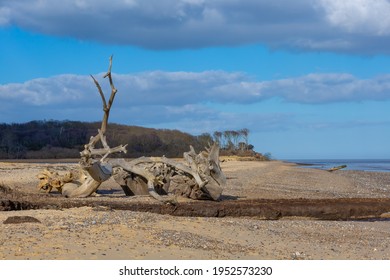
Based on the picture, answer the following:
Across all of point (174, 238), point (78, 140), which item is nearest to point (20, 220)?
point (174, 238)

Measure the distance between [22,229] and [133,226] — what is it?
184cm

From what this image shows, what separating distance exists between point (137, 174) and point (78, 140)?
2013 inches

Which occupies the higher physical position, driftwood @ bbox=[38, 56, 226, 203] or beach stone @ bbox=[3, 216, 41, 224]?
driftwood @ bbox=[38, 56, 226, 203]

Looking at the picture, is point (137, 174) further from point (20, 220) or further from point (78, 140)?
point (78, 140)

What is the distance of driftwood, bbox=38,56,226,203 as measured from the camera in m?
16.4

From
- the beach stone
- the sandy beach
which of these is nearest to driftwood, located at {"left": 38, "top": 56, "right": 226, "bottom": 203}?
the sandy beach

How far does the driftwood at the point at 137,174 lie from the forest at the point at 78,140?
4045cm

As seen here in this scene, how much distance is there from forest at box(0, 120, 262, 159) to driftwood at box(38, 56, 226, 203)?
40448 mm

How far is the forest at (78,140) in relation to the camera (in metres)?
60.3

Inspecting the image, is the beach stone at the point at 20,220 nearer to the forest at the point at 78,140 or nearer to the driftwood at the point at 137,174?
the driftwood at the point at 137,174

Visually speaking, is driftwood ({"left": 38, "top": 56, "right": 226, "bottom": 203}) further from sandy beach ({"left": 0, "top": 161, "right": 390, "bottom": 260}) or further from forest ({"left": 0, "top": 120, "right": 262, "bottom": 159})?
forest ({"left": 0, "top": 120, "right": 262, "bottom": 159})

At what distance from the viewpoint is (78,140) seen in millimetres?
67188

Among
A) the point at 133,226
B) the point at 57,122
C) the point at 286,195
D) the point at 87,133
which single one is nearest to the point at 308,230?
the point at 133,226
